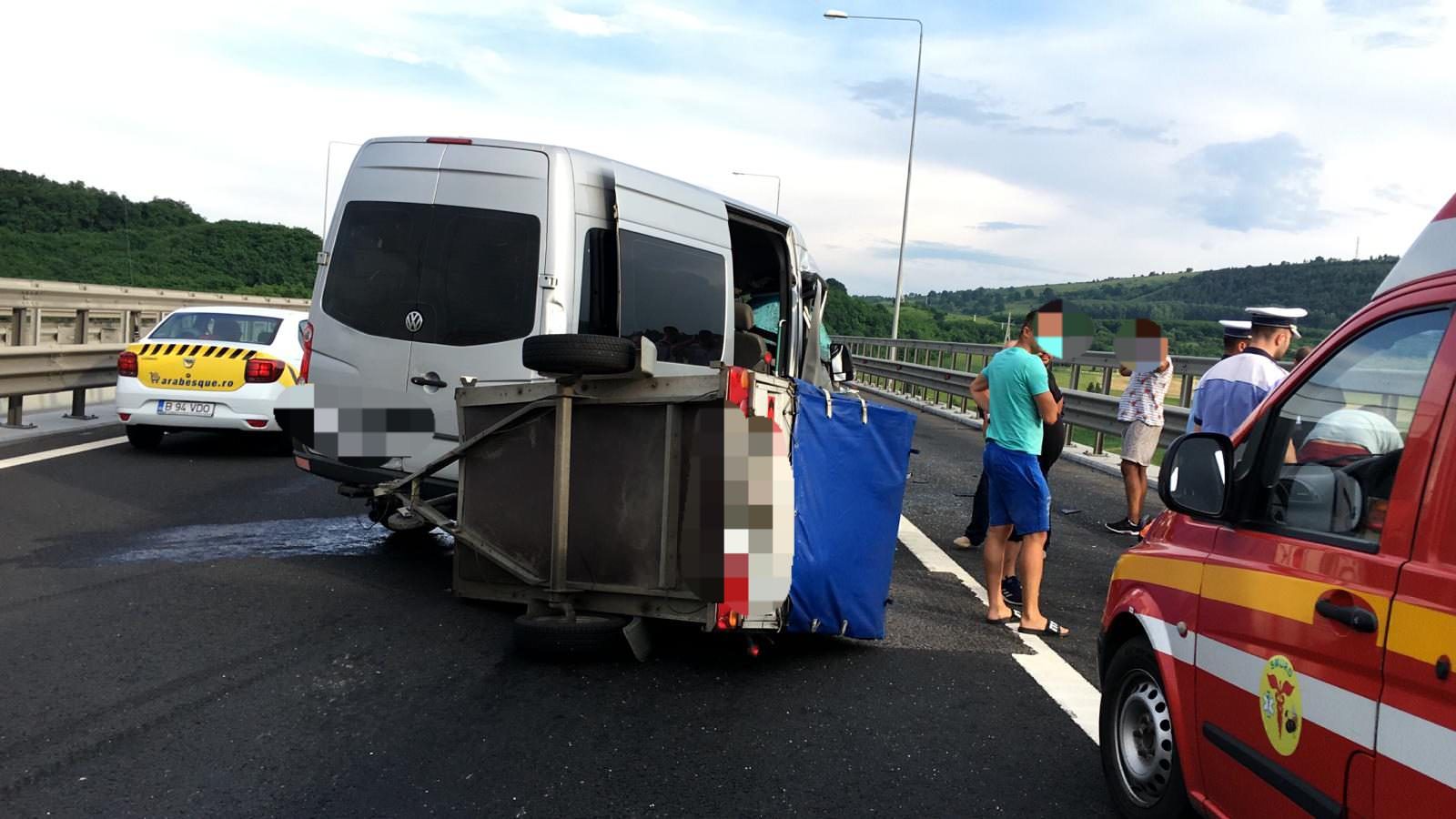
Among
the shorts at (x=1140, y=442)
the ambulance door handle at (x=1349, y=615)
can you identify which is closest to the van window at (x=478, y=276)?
the ambulance door handle at (x=1349, y=615)

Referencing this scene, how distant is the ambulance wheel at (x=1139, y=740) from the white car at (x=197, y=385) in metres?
9.08

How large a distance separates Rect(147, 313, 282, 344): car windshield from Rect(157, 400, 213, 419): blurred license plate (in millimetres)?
838

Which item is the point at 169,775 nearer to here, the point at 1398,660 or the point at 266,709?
the point at 266,709

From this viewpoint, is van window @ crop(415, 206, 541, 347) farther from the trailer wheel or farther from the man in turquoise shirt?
the man in turquoise shirt

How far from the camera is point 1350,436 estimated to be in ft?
9.38

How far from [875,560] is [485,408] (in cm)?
196

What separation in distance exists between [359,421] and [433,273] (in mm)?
957

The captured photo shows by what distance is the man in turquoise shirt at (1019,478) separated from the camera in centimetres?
627

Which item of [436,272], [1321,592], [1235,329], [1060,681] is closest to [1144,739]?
[1321,592]

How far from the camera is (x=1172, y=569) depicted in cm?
350

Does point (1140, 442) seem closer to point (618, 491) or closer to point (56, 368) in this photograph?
point (618, 491)

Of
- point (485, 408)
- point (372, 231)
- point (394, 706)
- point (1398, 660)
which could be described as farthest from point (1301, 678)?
point (372, 231)

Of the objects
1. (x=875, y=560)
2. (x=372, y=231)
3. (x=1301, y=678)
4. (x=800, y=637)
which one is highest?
(x=372, y=231)

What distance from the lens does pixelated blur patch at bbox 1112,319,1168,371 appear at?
9.37 m
